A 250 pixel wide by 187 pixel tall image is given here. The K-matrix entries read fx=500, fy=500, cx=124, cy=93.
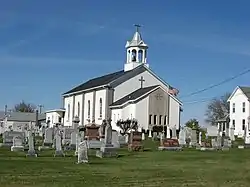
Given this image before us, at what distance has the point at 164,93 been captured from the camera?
72562 millimetres

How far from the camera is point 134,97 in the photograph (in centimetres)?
7212

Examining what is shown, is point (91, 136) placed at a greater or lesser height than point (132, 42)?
lesser

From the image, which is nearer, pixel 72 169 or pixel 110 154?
pixel 72 169

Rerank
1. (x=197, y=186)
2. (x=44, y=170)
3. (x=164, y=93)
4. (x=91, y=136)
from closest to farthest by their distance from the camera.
Answer: 1. (x=197, y=186)
2. (x=44, y=170)
3. (x=91, y=136)
4. (x=164, y=93)

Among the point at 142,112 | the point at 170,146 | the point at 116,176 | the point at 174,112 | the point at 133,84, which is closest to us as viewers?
the point at 116,176

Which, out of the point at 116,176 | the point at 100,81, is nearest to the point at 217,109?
the point at 100,81

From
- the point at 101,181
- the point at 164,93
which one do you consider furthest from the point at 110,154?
the point at 164,93

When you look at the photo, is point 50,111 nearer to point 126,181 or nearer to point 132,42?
point 132,42

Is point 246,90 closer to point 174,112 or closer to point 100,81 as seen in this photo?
point 174,112

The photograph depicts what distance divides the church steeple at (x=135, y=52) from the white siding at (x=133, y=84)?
Answer: 2937 mm

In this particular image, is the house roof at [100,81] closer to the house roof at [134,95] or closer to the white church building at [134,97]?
the white church building at [134,97]

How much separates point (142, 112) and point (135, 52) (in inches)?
612

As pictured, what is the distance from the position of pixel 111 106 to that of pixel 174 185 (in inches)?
2494

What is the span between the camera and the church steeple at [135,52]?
81.8 meters
